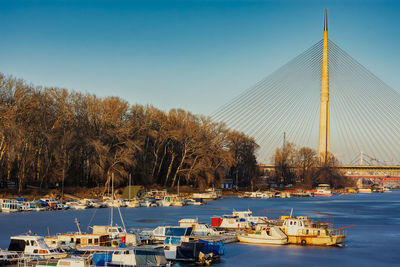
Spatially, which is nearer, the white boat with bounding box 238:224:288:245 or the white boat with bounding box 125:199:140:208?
the white boat with bounding box 238:224:288:245

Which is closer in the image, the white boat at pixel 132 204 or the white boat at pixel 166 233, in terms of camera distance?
the white boat at pixel 166 233

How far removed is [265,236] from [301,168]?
11165 centimetres

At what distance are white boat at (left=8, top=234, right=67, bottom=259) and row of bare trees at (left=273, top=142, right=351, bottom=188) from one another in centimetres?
11425

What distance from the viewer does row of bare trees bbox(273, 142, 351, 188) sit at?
139200 millimetres

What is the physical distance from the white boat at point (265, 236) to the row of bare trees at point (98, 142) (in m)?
39.0

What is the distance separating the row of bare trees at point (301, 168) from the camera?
139200mm

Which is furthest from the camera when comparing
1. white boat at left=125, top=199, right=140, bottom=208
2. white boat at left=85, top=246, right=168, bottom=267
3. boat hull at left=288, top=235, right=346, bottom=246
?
white boat at left=125, top=199, right=140, bottom=208

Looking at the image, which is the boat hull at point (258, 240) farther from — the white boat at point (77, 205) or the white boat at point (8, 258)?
the white boat at point (77, 205)

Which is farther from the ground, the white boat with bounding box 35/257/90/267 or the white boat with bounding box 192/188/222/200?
the white boat with bounding box 192/188/222/200

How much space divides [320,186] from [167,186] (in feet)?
Answer: 187

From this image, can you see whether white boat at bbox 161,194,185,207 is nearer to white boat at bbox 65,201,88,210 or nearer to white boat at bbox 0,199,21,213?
white boat at bbox 65,201,88,210

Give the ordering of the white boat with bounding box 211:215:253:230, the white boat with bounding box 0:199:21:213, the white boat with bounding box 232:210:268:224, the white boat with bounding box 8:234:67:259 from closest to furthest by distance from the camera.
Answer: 1. the white boat with bounding box 8:234:67:259
2. the white boat with bounding box 211:215:253:230
3. the white boat with bounding box 232:210:268:224
4. the white boat with bounding box 0:199:21:213

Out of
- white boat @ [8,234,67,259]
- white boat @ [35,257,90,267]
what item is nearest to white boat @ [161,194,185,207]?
white boat @ [8,234,67,259]

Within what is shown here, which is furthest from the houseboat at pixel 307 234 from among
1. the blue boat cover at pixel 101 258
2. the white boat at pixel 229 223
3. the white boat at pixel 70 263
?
the white boat at pixel 70 263
